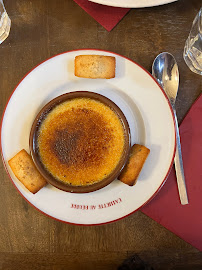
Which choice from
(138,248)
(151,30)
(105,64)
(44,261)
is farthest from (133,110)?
(44,261)

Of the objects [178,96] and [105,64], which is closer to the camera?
[105,64]

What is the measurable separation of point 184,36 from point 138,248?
739mm

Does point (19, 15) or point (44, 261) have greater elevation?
point (19, 15)

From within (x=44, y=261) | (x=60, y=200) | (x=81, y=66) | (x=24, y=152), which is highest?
(x=81, y=66)

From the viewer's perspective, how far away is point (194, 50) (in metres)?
1.20

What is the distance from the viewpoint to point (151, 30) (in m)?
1.22

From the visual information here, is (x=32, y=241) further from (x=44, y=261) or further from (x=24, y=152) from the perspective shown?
(x=24, y=152)

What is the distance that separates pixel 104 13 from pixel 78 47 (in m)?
0.15

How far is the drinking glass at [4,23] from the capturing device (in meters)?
1.20

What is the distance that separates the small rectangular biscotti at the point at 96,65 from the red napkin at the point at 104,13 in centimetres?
17

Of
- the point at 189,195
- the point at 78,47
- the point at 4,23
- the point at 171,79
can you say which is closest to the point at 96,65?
the point at 78,47

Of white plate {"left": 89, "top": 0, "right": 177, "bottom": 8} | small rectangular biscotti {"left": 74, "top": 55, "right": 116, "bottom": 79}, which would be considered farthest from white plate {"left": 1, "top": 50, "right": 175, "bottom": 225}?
white plate {"left": 89, "top": 0, "right": 177, "bottom": 8}

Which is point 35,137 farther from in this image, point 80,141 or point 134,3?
point 134,3

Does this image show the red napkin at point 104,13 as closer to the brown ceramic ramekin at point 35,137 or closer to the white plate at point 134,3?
the white plate at point 134,3
